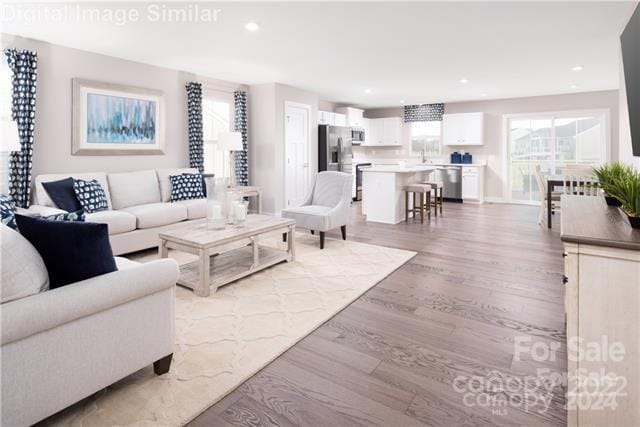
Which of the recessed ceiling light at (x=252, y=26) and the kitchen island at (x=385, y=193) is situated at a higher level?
the recessed ceiling light at (x=252, y=26)

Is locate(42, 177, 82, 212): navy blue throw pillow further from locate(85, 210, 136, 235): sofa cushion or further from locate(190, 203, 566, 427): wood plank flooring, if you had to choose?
locate(190, 203, 566, 427): wood plank flooring

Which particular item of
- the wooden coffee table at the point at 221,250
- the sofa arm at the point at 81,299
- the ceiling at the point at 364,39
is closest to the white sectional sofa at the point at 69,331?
the sofa arm at the point at 81,299

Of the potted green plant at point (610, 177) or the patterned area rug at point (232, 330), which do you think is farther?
the potted green plant at point (610, 177)

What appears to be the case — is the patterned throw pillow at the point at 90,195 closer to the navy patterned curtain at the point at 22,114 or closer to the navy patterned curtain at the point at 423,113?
the navy patterned curtain at the point at 22,114

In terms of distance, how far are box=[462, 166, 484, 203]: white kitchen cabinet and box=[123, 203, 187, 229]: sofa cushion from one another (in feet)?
21.8

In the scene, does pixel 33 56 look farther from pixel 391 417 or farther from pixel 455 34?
pixel 391 417

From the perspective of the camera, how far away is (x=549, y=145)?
27.2ft

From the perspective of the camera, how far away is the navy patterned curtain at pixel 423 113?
9.40 metres

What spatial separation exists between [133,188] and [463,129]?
7358 mm

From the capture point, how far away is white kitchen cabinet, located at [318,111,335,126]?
832 centimetres

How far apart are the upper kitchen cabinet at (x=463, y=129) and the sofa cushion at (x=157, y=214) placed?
6.87 m

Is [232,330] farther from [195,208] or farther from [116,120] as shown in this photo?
[116,120]

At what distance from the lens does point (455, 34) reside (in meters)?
3.95

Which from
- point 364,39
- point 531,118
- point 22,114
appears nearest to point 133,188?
point 22,114
